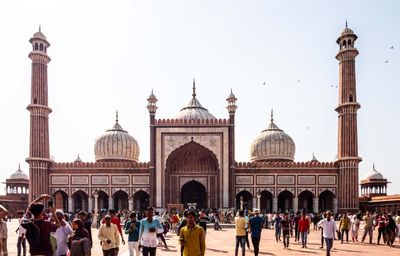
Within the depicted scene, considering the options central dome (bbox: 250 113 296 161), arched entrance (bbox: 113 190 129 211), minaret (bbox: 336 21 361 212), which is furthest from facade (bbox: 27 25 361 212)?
central dome (bbox: 250 113 296 161)

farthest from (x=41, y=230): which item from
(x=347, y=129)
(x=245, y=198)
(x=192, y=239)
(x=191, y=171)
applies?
(x=245, y=198)

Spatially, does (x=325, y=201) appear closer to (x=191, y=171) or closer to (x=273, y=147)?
(x=273, y=147)

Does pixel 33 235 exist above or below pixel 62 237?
above

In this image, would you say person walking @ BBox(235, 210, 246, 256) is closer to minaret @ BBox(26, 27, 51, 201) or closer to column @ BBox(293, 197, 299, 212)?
column @ BBox(293, 197, 299, 212)

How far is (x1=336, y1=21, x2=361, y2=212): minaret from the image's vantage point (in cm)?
3594

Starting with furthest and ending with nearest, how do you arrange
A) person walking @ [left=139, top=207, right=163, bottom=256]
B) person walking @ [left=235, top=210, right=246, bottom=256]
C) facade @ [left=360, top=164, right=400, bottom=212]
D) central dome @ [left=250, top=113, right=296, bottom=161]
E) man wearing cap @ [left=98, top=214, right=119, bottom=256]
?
central dome @ [left=250, top=113, right=296, bottom=161]
facade @ [left=360, top=164, right=400, bottom=212]
person walking @ [left=235, top=210, right=246, bottom=256]
person walking @ [left=139, top=207, right=163, bottom=256]
man wearing cap @ [left=98, top=214, right=119, bottom=256]

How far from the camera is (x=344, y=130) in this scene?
36.8 metres

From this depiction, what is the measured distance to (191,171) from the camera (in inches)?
1490

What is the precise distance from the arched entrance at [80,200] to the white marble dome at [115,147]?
4457mm

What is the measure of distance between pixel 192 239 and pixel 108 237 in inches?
86.9

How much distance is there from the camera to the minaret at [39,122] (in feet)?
119

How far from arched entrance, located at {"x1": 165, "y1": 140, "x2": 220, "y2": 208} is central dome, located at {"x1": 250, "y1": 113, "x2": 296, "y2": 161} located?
7586mm

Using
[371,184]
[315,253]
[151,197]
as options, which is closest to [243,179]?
[151,197]

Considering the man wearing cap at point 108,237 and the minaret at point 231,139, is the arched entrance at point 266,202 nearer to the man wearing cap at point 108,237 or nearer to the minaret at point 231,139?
the minaret at point 231,139
